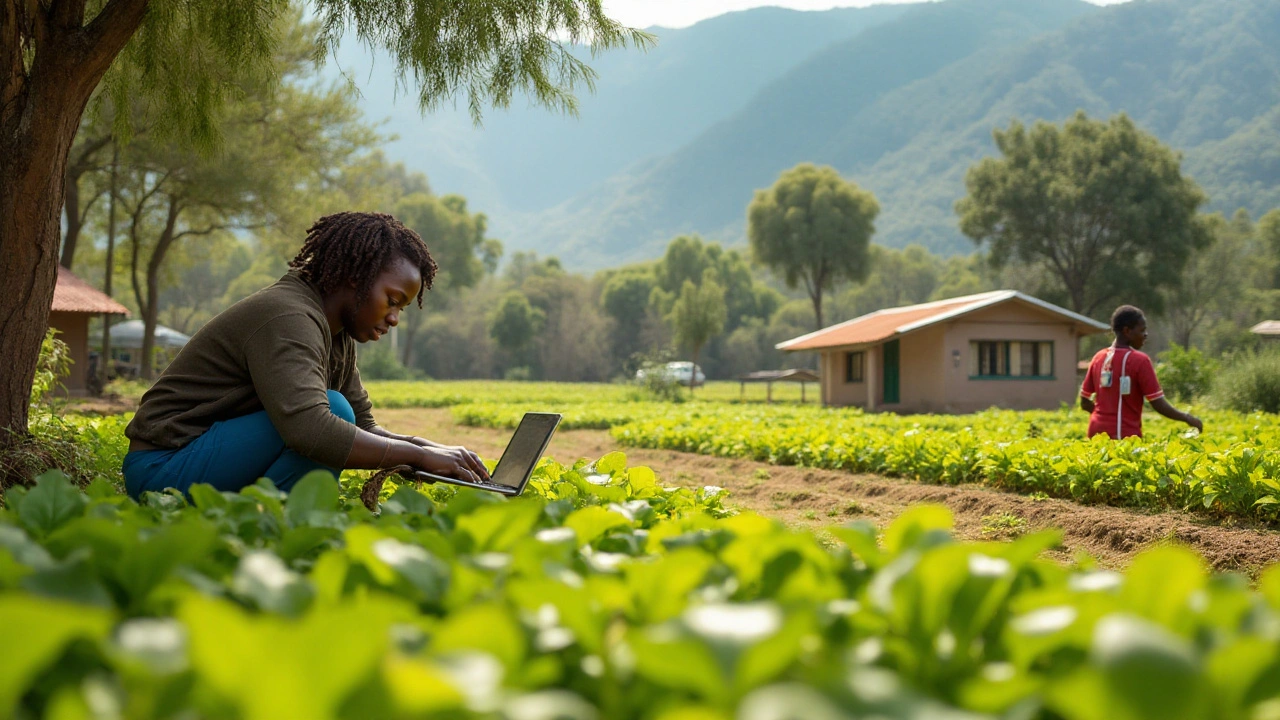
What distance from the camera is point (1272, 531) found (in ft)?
20.4

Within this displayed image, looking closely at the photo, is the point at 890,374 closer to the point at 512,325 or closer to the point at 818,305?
the point at 818,305

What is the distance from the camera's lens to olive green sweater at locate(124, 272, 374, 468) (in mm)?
3027

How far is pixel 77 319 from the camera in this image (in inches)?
869

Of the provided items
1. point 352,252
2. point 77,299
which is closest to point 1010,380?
point 77,299

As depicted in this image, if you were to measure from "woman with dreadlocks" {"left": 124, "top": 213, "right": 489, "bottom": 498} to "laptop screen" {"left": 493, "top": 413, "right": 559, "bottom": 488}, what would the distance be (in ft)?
0.63

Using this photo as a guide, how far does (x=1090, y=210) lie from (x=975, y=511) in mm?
39014

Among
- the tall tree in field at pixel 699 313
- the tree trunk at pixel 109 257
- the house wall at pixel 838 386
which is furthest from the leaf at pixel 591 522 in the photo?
the tall tree in field at pixel 699 313

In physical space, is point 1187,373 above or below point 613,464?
above

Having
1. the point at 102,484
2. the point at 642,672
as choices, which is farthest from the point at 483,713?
the point at 102,484

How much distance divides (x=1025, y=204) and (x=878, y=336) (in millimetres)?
22387

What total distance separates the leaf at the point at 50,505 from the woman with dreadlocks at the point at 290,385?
116 centimetres

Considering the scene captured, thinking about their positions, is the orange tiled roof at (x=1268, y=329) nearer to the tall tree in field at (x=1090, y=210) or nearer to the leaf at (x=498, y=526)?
the tall tree in field at (x=1090, y=210)

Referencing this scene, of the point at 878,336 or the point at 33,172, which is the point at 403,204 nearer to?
the point at 878,336

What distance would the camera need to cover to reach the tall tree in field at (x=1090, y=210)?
40062 millimetres
